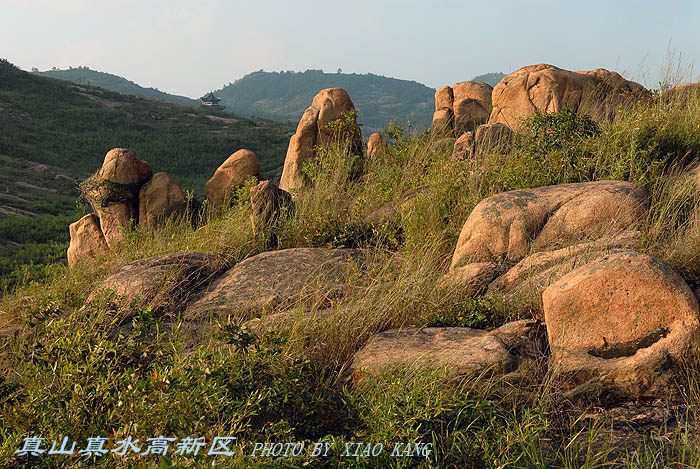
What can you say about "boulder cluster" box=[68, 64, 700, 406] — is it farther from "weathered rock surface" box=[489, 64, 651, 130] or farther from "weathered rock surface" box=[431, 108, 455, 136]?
"weathered rock surface" box=[431, 108, 455, 136]

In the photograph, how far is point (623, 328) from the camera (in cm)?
396

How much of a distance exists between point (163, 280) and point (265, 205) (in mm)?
1951

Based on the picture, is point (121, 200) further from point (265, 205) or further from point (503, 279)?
point (503, 279)

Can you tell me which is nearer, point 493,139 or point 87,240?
point 493,139

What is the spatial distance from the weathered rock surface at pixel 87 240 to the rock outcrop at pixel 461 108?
7003mm

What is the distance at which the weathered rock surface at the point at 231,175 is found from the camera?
9.55 m

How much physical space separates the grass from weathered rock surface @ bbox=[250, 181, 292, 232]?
0.16 meters

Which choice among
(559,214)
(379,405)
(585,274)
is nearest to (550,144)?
(559,214)

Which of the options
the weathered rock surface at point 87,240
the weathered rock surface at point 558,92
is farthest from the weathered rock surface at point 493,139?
the weathered rock surface at point 87,240

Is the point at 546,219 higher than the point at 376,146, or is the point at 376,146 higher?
the point at 376,146

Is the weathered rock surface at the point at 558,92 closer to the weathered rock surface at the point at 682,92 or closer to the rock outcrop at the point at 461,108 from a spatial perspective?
the weathered rock surface at the point at 682,92

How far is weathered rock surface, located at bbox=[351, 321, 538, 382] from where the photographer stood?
149 inches

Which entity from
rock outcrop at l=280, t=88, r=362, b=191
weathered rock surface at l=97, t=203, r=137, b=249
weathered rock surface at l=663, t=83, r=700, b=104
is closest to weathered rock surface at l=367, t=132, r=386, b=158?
rock outcrop at l=280, t=88, r=362, b=191

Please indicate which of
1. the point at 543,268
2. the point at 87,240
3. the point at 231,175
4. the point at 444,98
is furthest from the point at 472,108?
the point at 87,240
